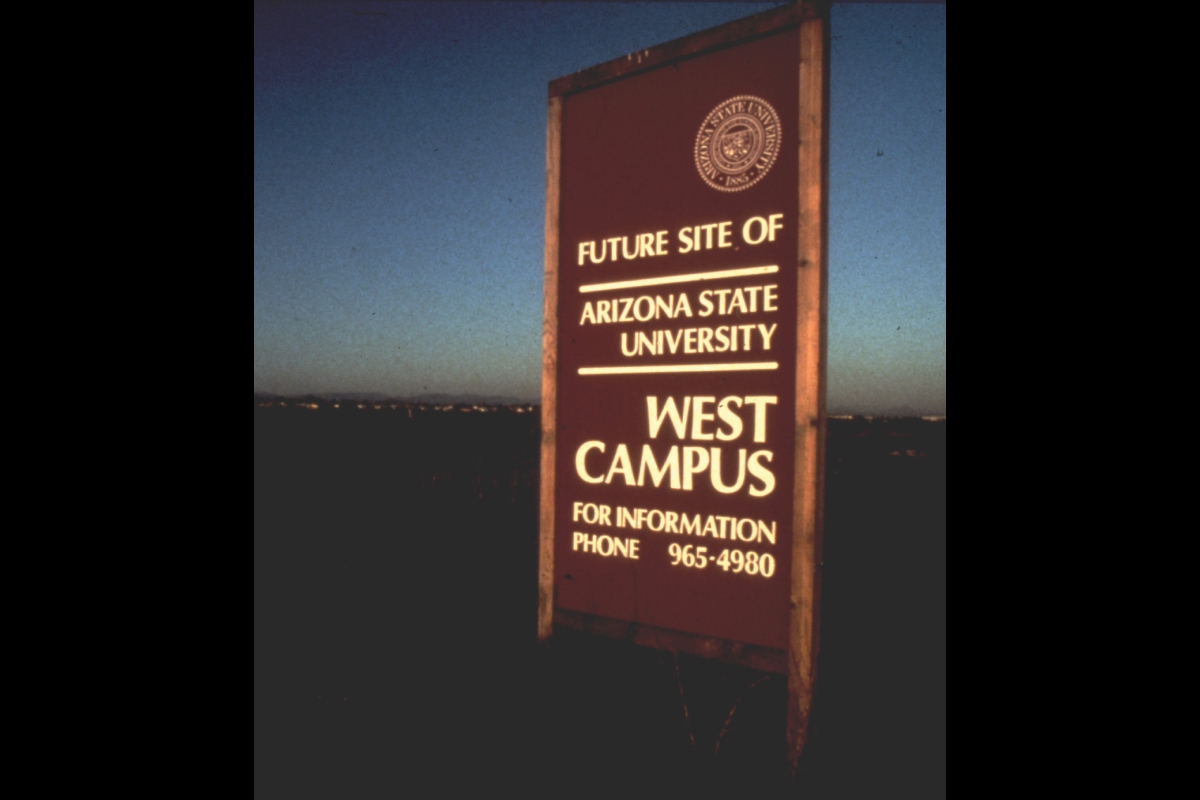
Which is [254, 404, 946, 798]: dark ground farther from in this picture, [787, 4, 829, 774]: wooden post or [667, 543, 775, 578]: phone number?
[667, 543, 775, 578]: phone number

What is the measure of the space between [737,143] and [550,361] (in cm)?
152

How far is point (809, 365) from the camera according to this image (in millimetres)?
2908

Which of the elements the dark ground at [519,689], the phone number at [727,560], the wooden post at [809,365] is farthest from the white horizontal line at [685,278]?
the dark ground at [519,689]

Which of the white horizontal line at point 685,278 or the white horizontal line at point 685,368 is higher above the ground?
the white horizontal line at point 685,278

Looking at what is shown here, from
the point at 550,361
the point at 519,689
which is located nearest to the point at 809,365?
the point at 550,361

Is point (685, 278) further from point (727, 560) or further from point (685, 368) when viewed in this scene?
point (727, 560)

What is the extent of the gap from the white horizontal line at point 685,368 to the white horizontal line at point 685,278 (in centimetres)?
43

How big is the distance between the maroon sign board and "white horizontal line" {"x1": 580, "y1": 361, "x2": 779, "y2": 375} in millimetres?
14

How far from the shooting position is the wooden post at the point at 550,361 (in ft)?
12.2

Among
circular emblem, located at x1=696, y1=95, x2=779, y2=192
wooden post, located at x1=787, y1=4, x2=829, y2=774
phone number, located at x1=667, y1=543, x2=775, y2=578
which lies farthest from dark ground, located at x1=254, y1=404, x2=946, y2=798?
circular emblem, located at x1=696, y1=95, x2=779, y2=192

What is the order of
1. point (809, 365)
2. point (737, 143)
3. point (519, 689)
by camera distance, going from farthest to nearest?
point (519, 689), point (737, 143), point (809, 365)

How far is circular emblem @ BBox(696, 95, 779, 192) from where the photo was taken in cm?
306

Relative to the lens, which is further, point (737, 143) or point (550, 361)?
point (550, 361)

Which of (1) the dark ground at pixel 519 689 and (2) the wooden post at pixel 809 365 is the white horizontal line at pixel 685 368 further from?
(1) the dark ground at pixel 519 689
